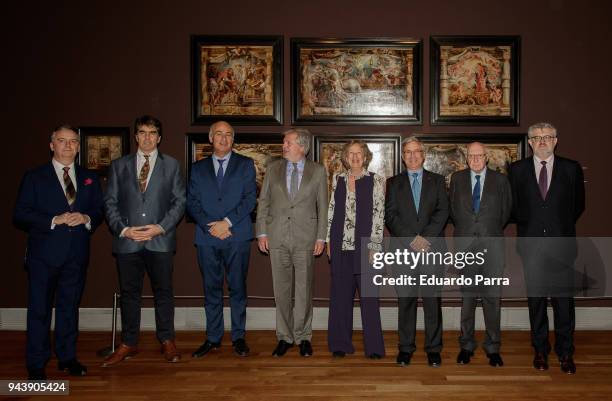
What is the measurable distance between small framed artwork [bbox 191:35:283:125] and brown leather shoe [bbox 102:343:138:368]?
2.33m

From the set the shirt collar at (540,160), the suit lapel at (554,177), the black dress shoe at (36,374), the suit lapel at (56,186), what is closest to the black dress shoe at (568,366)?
the suit lapel at (554,177)

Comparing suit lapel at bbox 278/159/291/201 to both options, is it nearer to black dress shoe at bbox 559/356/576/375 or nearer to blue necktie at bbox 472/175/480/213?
blue necktie at bbox 472/175/480/213

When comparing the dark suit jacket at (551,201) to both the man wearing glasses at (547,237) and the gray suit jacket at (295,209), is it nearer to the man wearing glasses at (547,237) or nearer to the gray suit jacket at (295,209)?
the man wearing glasses at (547,237)

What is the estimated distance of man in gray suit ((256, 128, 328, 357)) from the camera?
4.20 metres

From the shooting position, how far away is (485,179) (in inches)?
158

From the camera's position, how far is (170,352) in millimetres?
4141

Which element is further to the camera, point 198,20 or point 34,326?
point 198,20

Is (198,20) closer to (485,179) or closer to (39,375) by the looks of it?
(485,179)

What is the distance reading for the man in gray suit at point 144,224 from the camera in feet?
13.4

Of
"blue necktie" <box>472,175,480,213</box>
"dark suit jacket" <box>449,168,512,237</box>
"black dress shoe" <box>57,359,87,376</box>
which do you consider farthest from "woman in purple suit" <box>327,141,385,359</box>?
"black dress shoe" <box>57,359,87,376</box>

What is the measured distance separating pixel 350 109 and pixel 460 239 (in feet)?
6.21

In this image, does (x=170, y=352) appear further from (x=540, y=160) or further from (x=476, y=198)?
(x=540, y=160)

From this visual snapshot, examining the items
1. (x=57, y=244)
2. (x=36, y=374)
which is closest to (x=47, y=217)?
(x=57, y=244)

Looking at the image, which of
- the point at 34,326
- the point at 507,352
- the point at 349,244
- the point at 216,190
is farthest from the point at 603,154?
the point at 34,326
